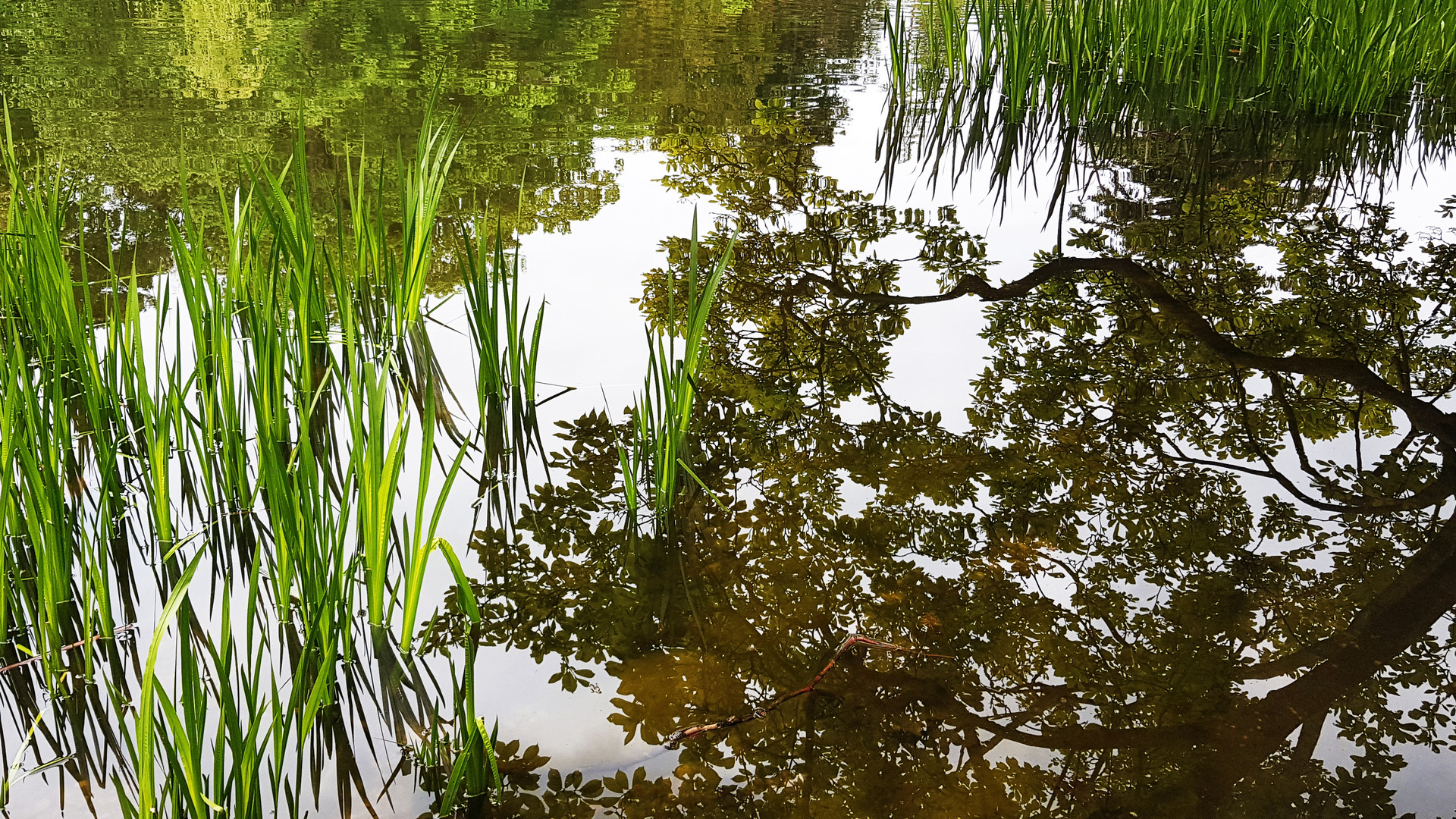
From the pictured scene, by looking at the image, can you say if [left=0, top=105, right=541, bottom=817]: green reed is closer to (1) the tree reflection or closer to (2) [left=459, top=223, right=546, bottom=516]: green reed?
(2) [left=459, top=223, right=546, bottom=516]: green reed

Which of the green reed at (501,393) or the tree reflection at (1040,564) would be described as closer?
the tree reflection at (1040,564)

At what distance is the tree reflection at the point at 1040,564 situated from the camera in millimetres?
1755

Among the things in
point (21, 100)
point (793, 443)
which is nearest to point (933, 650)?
point (793, 443)

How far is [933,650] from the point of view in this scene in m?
2.05

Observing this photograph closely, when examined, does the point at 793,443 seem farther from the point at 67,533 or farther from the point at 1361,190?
the point at 1361,190

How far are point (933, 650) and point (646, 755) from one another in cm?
65

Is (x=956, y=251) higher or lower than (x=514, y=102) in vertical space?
lower

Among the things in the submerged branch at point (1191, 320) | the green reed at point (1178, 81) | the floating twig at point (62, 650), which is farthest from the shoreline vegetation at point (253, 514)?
the green reed at point (1178, 81)

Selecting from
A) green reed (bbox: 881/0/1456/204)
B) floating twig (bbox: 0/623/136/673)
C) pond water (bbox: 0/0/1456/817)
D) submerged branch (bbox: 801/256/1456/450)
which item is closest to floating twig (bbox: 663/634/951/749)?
pond water (bbox: 0/0/1456/817)

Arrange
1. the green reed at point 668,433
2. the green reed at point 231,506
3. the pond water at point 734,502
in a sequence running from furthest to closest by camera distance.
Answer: the green reed at point 668,433, the pond water at point 734,502, the green reed at point 231,506

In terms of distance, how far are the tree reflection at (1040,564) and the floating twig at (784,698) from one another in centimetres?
2

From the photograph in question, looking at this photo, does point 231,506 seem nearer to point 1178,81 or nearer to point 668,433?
point 668,433

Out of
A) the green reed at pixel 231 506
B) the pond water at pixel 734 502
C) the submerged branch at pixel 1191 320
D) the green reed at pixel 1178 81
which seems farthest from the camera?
the green reed at pixel 1178 81

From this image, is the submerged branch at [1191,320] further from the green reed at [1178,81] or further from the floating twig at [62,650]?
the floating twig at [62,650]
